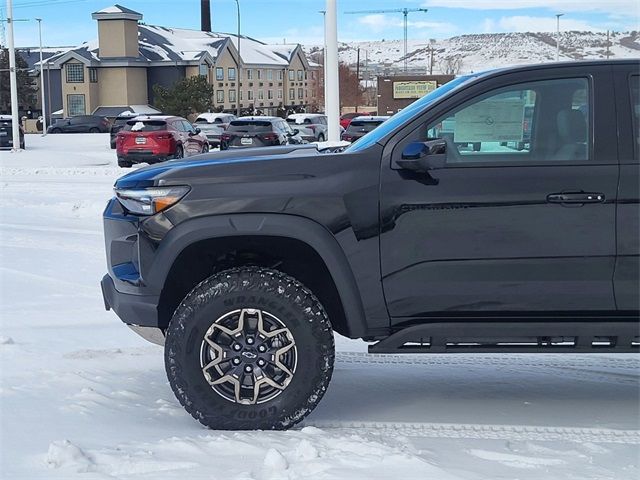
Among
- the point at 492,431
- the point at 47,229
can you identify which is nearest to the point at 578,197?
the point at 492,431

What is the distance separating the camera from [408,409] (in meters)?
5.31

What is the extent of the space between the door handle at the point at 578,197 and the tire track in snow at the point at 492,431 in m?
1.22

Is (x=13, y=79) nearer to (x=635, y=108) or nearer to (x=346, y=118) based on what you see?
(x=346, y=118)

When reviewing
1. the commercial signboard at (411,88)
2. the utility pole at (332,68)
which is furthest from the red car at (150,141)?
the commercial signboard at (411,88)

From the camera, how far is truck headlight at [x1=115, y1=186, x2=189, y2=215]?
477cm

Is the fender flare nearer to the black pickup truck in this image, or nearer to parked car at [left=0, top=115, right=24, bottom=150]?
the black pickup truck

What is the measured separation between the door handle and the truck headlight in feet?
6.18

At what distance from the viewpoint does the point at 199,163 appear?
16.3ft

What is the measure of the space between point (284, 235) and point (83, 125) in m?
57.8

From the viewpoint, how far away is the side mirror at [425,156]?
4.61 meters

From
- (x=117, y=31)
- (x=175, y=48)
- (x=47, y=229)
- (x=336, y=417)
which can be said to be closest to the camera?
(x=336, y=417)

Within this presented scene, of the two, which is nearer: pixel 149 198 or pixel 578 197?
pixel 578 197

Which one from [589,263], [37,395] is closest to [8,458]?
[37,395]

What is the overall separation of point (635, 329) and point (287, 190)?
1.89 metres
